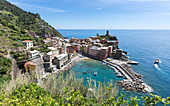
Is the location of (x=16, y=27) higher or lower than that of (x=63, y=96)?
higher

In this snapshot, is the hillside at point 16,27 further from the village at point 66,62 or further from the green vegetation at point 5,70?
the green vegetation at point 5,70

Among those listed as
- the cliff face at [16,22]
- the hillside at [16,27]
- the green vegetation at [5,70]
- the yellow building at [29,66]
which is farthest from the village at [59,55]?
the cliff face at [16,22]

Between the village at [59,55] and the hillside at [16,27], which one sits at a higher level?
the hillside at [16,27]

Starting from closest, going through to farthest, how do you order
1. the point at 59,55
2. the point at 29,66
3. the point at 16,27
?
the point at 29,66, the point at 59,55, the point at 16,27

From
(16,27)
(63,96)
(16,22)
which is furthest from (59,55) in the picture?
(16,22)

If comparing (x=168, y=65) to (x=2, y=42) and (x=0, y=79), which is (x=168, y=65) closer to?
(x=0, y=79)

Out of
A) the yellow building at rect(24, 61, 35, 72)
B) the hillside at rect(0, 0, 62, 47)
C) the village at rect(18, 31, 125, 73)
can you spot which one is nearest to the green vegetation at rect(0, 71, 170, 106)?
the yellow building at rect(24, 61, 35, 72)

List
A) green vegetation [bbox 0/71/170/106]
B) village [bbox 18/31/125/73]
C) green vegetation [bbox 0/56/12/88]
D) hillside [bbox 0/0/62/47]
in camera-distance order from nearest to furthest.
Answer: green vegetation [bbox 0/71/170/106]
green vegetation [bbox 0/56/12/88]
village [bbox 18/31/125/73]
hillside [bbox 0/0/62/47]

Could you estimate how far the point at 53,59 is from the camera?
35812 mm

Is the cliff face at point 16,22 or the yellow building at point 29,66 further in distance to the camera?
the cliff face at point 16,22

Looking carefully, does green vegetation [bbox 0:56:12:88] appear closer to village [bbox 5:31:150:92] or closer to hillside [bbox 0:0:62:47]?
village [bbox 5:31:150:92]

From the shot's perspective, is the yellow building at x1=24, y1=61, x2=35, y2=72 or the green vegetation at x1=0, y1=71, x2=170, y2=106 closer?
the green vegetation at x1=0, y1=71, x2=170, y2=106

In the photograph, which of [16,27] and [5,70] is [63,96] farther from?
[16,27]

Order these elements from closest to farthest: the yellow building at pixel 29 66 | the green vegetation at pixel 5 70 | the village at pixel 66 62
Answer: the green vegetation at pixel 5 70 → the yellow building at pixel 29 66 → the village at pixel 66 62
